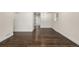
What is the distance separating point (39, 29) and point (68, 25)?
30 cm

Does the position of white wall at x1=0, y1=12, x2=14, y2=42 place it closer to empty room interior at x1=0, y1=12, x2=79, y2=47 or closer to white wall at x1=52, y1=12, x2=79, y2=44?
empty room interior at x1=0, y1=12, x2=79, y2=47

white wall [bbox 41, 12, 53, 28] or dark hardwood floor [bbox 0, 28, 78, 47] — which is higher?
white wall [bbox 41, 12, 53, 28]

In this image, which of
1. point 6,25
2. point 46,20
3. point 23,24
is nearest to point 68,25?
point 46,20

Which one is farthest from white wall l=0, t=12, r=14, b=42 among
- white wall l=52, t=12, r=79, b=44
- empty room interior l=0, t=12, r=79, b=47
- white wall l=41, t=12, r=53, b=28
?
white wall l=52, t=12, r=79, b=44

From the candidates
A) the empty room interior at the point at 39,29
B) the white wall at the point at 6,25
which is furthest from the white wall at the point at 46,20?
the white wall at the point at 6,25

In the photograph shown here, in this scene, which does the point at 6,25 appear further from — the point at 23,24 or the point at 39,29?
the point at 39,29

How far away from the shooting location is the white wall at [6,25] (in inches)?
38.3

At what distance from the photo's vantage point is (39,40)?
1067 millimetres

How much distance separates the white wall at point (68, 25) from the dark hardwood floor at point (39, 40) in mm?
49

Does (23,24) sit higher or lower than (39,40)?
higher

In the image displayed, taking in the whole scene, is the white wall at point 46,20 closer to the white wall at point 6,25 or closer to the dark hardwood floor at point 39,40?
the dark hardwood floor at point 39,40

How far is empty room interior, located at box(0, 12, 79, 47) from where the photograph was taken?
99 centimetres
